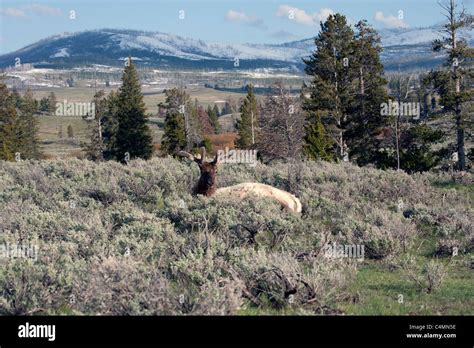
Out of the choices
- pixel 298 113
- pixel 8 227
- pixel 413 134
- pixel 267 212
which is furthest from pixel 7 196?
pixel 298 113

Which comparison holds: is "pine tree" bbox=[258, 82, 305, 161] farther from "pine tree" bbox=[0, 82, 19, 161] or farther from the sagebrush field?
"pine tree" bbox=[0, 82, 19, 161]

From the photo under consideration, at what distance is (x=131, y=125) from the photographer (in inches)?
1868

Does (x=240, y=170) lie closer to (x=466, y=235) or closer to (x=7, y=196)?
(x=7, y=196)

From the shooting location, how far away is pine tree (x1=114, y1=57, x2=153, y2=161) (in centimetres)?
4688

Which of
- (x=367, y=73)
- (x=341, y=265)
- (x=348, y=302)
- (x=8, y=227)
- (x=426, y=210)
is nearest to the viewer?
(x=348, y=302)

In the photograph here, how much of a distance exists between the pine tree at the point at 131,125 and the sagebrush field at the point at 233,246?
29.5 meters

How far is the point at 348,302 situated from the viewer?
6879mm

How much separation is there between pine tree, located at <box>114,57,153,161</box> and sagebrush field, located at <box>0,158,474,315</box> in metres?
29.5

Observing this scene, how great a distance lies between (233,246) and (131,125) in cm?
3940

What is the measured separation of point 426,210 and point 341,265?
18.1 ft

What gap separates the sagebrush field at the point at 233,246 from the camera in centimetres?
620
